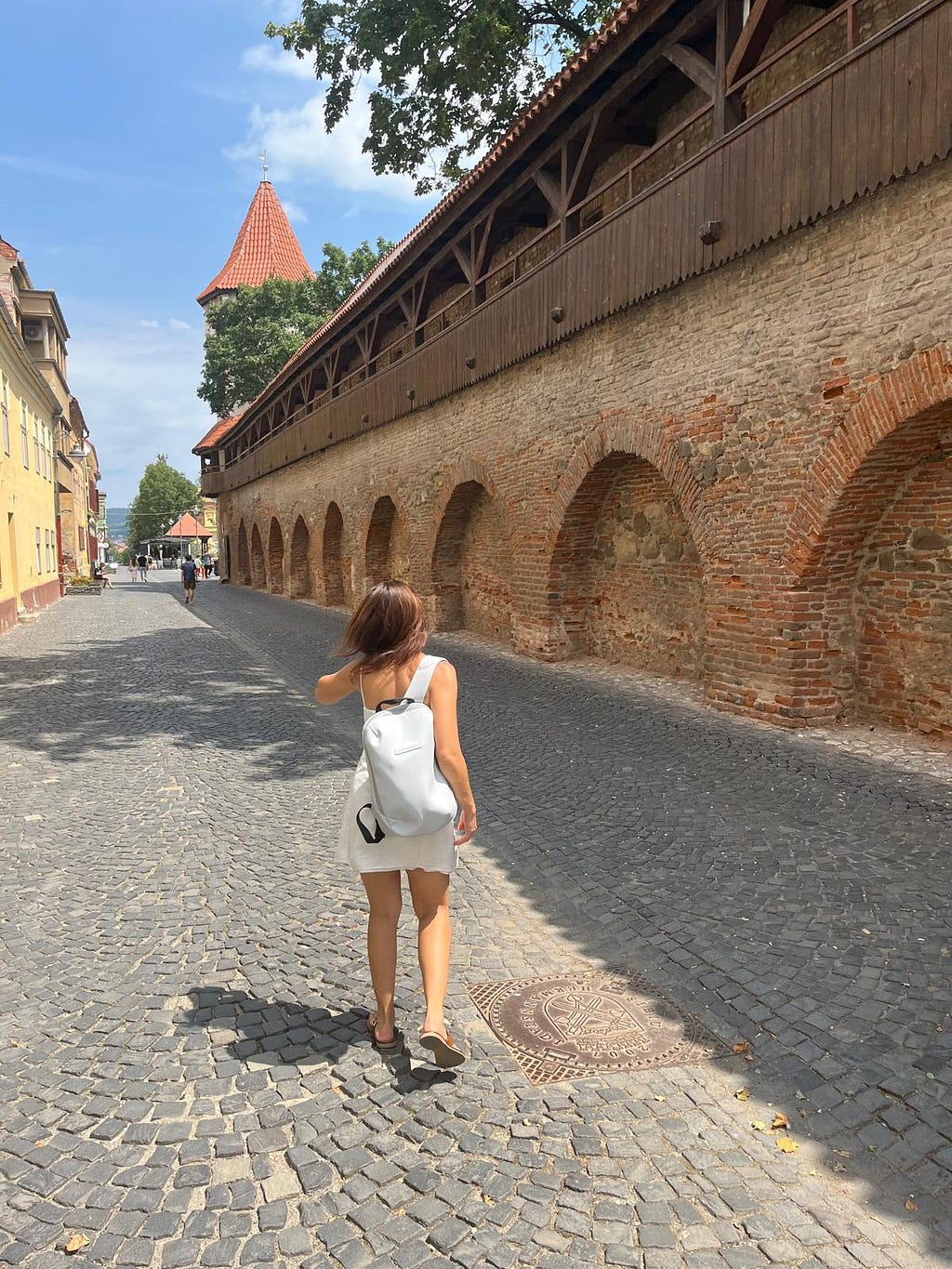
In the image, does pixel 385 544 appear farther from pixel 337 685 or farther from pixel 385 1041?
pixel 385 1041

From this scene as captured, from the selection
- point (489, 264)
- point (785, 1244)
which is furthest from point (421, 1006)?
point (489, 264)

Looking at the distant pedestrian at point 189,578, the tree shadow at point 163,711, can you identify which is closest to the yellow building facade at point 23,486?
the distant pedestrian at point 189,578

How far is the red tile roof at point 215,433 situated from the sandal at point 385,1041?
1669 inches

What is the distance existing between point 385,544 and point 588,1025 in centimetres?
1797

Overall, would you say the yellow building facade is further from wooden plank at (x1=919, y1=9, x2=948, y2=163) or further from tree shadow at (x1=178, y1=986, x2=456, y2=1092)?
wooden plank at (x1=919, y1=9, x2=948, y2=163)

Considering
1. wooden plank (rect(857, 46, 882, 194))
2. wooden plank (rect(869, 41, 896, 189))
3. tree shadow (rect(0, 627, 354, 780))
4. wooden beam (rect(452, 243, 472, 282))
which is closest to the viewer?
wooden plank (rect(869, 41, 896, 189))

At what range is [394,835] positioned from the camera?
9.16ft

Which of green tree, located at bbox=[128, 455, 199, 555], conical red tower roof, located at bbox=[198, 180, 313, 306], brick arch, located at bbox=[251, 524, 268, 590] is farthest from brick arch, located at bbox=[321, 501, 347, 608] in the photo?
green tree, located at bbox=[128, 455, 199, 555]

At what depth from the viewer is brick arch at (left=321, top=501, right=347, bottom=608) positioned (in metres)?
24.2

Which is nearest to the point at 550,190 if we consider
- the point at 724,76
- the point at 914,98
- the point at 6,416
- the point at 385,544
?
the point at 724,76

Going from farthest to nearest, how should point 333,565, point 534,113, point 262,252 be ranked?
1. point 262,252
2. point 333,565
3. point 534,113

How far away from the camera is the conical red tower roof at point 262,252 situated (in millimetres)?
50625

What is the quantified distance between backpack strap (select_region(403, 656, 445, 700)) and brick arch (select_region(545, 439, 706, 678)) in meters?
6.76

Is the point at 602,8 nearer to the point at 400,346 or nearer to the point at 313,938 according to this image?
the point at 400,346
